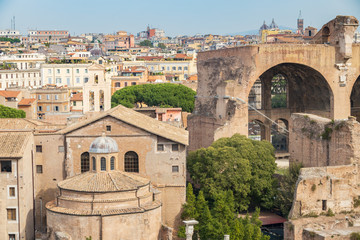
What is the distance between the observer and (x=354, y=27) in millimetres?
49906

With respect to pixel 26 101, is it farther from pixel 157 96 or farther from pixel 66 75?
pixel 66 75

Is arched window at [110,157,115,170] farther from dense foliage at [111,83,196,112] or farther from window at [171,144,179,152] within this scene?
dense foliage at [111,83,196,112]

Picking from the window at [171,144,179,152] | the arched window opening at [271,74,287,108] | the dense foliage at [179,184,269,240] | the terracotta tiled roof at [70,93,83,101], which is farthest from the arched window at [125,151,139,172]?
the terracotta tiled roof at [70,93,83,101]

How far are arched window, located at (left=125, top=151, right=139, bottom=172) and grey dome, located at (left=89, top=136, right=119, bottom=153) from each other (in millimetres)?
1909

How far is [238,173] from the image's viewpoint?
127 ft

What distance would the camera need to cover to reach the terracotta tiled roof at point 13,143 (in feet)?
110

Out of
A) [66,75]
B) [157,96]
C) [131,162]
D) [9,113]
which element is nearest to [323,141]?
[131,162]

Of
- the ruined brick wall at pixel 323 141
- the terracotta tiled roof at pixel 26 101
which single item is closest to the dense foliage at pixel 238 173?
the ruined brick wall at pixel 323 141

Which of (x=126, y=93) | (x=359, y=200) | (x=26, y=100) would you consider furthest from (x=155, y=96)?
(x=359, y=200)

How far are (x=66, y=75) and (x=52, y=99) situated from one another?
15518 mm

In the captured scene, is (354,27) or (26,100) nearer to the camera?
(354,27)

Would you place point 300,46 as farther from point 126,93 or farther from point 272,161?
point 126,93

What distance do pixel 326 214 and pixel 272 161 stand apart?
20.9 ft

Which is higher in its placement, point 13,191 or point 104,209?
point 13,191
